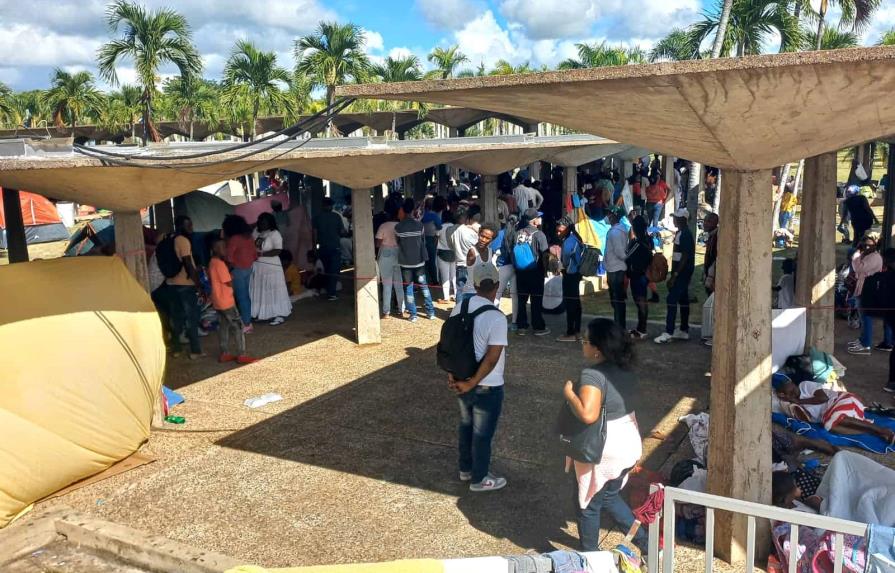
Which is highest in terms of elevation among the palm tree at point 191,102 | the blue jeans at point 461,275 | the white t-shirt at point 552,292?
the palm tree at point 191,102

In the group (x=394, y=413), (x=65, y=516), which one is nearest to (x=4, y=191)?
(x=65, y=516)

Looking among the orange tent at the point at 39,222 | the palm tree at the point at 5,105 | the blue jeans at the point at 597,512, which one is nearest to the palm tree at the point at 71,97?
the palm tree at the point at 5,105

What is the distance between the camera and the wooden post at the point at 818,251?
7.79m

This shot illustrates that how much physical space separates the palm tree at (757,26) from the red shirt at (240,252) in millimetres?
15213

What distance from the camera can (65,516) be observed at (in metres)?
5.68

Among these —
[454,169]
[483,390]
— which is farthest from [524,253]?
[454,169]

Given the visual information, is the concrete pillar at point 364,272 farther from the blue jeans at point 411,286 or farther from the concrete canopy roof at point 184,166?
the blue jeans at point 411,286

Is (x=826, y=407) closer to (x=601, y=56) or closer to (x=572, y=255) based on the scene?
(x=572, y=255)

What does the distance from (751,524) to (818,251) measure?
523 centimetres

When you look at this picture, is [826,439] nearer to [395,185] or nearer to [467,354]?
[467,354]

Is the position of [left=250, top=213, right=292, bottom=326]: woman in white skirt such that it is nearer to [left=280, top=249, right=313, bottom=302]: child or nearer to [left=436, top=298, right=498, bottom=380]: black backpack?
[left=280, top=249, right=313, bottom=302]: child

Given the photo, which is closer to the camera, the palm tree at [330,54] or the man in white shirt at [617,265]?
the man in white shirt at [617,265]

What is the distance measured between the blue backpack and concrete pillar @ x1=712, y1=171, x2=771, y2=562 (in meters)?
5.38

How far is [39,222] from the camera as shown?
2262 cm
